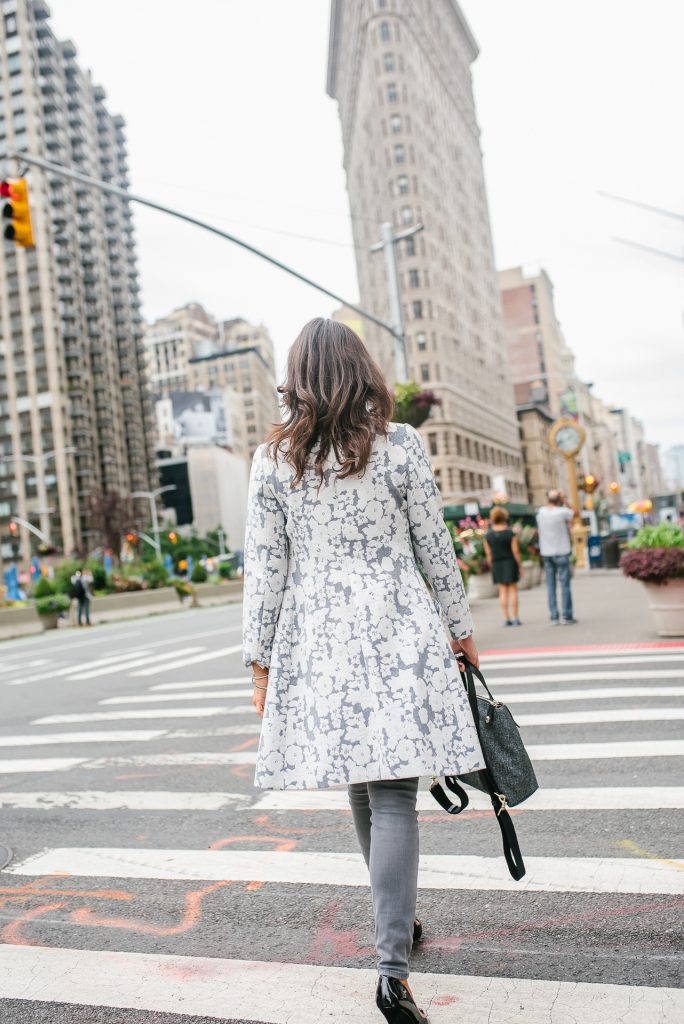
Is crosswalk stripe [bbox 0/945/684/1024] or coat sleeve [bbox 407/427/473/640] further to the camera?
coat sleeve [bbox 407/427/473/640]

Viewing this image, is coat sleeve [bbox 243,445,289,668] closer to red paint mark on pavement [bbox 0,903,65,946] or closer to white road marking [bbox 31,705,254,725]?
red paint mark on pavement [bbox 0,903,65,946]

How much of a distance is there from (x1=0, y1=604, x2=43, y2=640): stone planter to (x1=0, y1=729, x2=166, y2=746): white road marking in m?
19.8

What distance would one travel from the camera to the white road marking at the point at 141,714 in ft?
28.5

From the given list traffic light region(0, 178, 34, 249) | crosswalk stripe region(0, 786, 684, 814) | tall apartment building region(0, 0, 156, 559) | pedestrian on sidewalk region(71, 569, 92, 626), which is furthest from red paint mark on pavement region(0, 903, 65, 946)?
tall apartment building region(0, 0, 156, 559)

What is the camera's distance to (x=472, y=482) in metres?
97.1

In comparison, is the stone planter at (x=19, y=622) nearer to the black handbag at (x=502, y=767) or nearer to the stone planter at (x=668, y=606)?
the stone planter at (x=668, y=606)

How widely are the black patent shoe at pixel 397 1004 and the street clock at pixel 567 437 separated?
31.8 m

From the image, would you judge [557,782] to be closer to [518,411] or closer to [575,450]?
[575,450]

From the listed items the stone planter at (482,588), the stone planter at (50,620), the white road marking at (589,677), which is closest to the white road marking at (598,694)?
the white road marking at (589,677)

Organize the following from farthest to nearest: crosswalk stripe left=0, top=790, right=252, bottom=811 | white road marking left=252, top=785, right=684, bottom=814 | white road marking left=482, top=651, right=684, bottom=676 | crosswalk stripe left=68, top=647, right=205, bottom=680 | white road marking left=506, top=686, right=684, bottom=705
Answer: crosswalk stripe left=68, top=647, right=205, bottom=680
white road marking left=482, top=651, right=684, bottom=676
white road marking left=506, top=686, right=684, bottom=705
crosswalk stripe left=0, top=790, right=252, bottom=811
white road marking left=252, top=785, right=684, bottom=814

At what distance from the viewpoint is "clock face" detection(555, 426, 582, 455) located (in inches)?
1336

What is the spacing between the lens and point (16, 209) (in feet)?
40.6

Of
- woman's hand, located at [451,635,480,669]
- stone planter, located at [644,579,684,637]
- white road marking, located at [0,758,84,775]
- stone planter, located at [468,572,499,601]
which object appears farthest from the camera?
stone planter, located at [468,572,499,601]

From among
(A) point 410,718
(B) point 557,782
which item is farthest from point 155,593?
(A) point 410,718
